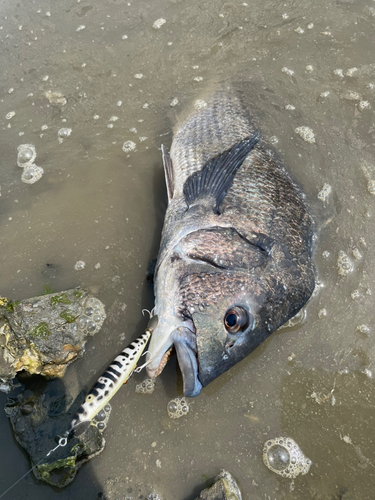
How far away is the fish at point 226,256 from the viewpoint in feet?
8.71

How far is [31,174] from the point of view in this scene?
454 cm

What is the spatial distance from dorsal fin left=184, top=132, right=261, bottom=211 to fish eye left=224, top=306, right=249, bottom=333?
44.8 inches

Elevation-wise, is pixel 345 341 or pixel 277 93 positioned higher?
pixel 277 93

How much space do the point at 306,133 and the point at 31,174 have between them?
3.96 metres

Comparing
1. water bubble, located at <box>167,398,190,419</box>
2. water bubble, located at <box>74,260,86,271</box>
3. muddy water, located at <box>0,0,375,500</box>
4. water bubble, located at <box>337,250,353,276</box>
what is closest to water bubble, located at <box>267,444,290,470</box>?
muddy water, located at <box>0,0,375,500</box>

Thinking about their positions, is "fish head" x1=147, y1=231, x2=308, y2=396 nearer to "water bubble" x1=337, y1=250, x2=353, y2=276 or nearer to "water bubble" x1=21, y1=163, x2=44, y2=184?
"water bubble" x1=337, y1=250, x2=353, y2=276

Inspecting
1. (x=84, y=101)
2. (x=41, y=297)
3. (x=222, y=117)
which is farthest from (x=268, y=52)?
(x=41, y=297)


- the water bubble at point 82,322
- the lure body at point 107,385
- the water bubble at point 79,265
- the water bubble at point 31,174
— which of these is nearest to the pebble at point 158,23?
the water bubble at point 31,174

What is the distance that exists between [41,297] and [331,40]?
20.5 ft

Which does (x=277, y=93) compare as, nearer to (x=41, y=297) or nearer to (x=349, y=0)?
(x=349, y=0)

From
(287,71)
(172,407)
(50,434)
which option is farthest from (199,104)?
(50,434)

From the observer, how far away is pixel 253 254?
2.99m

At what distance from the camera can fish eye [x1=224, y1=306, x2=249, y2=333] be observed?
2695 millimetres

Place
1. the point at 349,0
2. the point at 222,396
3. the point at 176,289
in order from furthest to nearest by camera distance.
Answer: the point at 349,0 < the point at 222,396 < the point at 176,289
